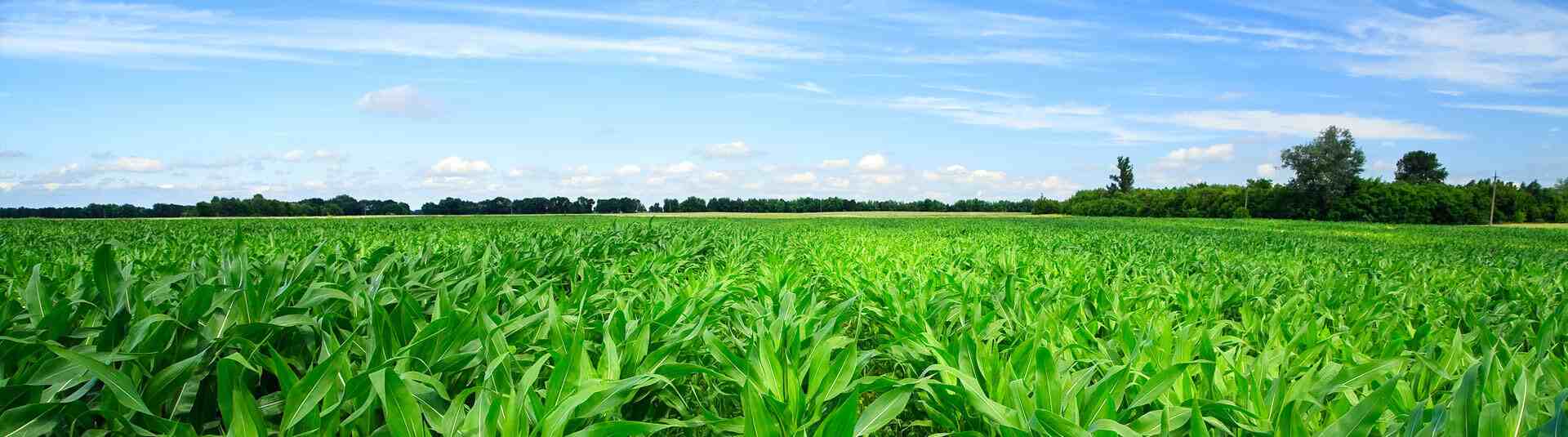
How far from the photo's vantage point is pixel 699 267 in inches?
277

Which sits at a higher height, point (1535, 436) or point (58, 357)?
point (58, 357)

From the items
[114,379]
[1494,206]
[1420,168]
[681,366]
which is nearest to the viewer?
[114,379]

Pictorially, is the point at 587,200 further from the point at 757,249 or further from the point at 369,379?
the point at 369,379

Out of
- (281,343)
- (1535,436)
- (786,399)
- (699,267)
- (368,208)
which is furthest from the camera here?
(368,208)

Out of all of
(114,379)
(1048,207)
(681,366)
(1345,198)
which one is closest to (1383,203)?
(1345,198)

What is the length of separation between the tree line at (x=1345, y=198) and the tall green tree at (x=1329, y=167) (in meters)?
0.07

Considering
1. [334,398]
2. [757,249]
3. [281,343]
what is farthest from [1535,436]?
[757,249]

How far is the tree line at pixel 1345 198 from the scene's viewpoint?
202ft

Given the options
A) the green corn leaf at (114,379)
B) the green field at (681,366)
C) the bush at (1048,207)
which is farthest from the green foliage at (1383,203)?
the green corn leaf at (114,379)

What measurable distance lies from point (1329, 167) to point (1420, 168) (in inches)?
1838

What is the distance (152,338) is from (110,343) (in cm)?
23

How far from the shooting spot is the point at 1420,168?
97.2 meters

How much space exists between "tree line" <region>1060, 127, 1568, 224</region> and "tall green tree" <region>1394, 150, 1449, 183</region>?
1298 centimetres

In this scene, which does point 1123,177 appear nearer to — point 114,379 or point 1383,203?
point 1383,203
